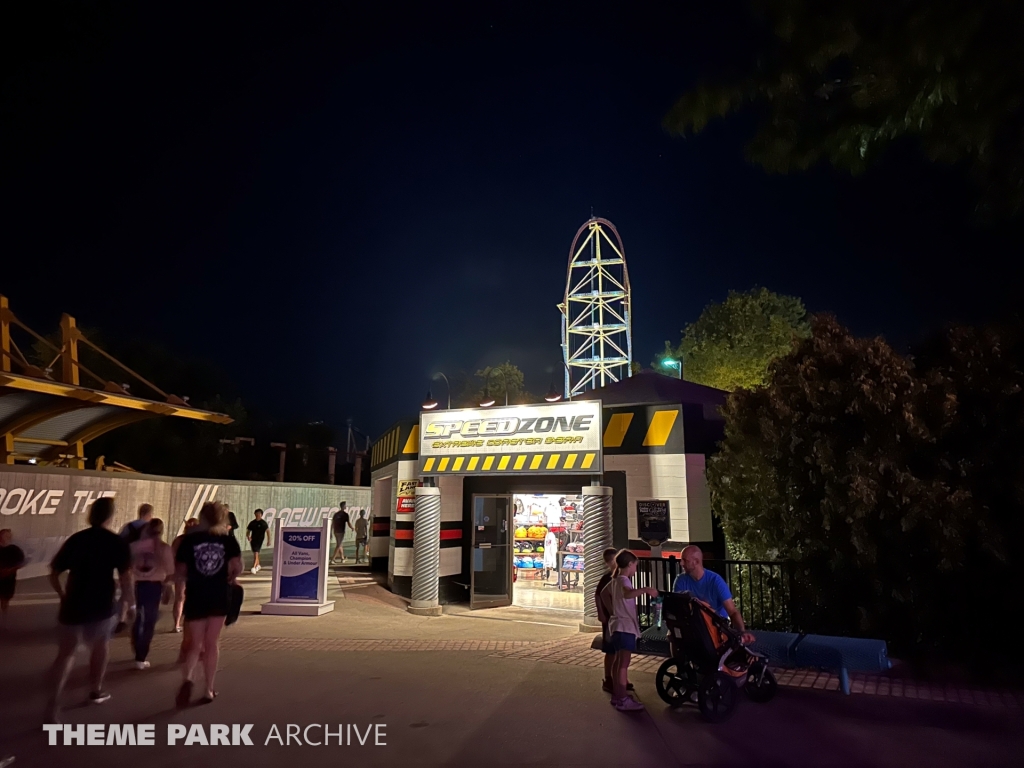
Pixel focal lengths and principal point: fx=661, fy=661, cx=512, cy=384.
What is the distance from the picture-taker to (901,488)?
288 inches

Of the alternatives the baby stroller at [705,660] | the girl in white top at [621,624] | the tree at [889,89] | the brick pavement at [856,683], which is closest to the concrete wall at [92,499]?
the brick pavement at [856,683]

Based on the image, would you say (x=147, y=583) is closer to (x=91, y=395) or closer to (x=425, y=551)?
(x=425, y=551)

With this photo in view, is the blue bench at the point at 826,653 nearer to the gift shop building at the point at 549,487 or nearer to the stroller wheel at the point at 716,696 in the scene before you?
the stroller wheel at the point at 716,696

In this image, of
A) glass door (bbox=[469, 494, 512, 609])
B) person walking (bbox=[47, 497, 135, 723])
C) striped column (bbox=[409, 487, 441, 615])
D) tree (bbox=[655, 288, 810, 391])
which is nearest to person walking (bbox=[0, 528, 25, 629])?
person walking (bbox=[47, 497, 135, 723])

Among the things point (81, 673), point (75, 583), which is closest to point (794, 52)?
point (75, 583)

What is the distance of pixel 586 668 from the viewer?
7.53 meters

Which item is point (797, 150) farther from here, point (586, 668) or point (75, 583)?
point (75, 583)

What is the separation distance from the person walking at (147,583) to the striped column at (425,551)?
4.92 meters

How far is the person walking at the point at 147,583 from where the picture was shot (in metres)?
7.12

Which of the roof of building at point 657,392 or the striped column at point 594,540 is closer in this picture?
the striped column at point 594,540

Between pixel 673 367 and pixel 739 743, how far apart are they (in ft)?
110

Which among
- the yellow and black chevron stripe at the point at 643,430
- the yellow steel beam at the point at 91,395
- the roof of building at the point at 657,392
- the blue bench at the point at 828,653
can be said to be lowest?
the blue bench at the point at 828,653

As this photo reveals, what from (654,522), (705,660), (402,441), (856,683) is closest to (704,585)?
(705,660)

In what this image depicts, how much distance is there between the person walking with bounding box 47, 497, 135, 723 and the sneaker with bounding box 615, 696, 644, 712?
14.5 feet
